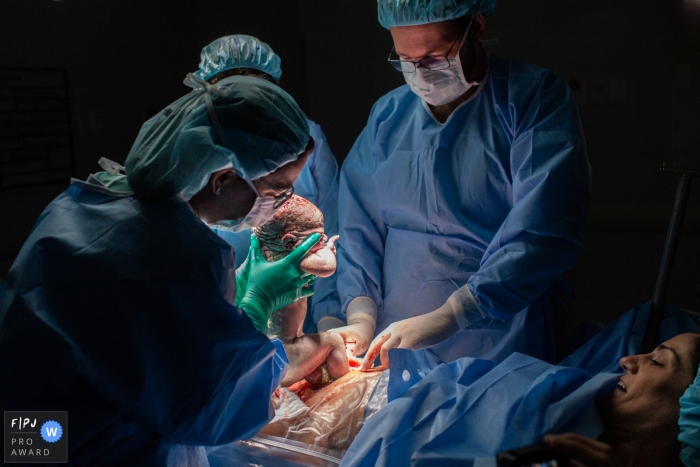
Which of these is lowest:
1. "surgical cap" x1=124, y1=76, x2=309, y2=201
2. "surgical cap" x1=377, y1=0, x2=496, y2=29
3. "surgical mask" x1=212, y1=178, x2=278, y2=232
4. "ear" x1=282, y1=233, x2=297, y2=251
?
"ear" x1=282, y1=233, x2=297, y2=251

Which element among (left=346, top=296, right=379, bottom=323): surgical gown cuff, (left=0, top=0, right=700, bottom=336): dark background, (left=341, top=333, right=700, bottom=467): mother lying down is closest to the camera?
(left=341, top=333, right=700, bottom=467): mother lying down

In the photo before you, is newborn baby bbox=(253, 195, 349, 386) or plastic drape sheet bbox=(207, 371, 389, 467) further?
newborn baby bbox=(253, 195, 349, 386)

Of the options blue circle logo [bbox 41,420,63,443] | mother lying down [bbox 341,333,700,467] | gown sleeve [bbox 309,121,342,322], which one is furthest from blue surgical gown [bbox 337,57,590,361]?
blue circle logo [bbox 41,420,63,443]

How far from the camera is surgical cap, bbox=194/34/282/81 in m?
2.48

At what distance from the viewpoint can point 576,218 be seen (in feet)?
6.44

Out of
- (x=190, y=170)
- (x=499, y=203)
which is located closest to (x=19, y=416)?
(x=190, y=170)

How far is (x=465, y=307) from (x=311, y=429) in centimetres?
65

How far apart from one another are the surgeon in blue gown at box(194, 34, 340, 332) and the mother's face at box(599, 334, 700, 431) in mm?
1213

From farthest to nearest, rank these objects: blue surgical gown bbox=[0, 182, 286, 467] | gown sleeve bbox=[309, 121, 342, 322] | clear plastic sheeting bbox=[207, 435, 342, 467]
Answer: gown sleeve bbox=[309, 121, 342, 322]
clear plastic sheeting bbox=[207, 435, 342, 467]
blue surgical gown bbox=[0, 182, 286, 467]

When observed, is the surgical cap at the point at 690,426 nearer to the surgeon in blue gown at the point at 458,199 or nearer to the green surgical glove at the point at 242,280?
the surgeon in blue gown at the point at 458,199

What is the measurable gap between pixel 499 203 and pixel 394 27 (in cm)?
73

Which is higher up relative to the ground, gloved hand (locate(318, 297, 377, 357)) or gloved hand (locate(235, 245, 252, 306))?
gloved hand (locate(235, 245, 252, 306))

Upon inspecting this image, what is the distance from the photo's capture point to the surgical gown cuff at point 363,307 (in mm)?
2273

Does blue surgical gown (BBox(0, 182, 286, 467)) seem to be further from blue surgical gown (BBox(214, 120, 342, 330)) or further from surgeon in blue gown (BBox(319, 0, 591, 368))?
blue surgical gown (BBox(214, 120, 342, 330))
